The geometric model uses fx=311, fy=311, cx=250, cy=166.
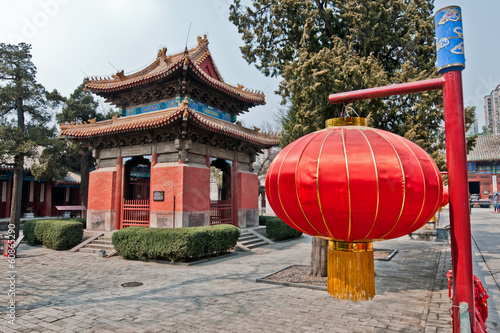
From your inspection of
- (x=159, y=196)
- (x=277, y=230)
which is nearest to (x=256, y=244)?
(x=277, y=230)

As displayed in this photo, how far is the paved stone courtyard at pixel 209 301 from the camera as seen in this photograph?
4.89 metres

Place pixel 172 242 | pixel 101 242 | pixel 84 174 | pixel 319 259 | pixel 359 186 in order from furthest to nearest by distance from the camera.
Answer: pixel 84 174 → pixel 101 242 → pixel 172 242 → pixel 319 259 → pixel 359 186

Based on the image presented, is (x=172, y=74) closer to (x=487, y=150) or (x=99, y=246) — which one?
(x=99, y=246)

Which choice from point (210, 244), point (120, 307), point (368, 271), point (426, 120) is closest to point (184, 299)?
point (120, 307)

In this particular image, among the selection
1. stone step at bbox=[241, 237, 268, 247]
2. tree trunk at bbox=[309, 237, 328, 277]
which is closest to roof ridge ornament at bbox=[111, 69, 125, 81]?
stone step at bbox=[241, 237, 268, 247]

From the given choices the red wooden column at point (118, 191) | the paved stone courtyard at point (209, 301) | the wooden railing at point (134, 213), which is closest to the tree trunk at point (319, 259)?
the paved stone courtyard at point (209, 301)

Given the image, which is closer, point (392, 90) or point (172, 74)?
point (392, 90)

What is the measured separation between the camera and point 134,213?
42.5ft

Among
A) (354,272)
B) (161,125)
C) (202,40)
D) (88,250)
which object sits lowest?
(88,250)

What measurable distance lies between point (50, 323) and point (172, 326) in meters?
1.99

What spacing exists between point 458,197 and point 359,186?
3.91 ft

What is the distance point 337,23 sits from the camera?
906 centimetres

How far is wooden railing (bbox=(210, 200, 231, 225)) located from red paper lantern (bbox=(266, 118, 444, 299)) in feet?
38.7

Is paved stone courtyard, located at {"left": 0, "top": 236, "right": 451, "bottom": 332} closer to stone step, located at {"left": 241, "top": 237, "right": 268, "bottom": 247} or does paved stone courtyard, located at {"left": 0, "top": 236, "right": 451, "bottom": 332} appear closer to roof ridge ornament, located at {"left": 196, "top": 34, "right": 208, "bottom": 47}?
stone step, located at {"left": 241, "top": 237, "right": 268, "bottom": 247}
